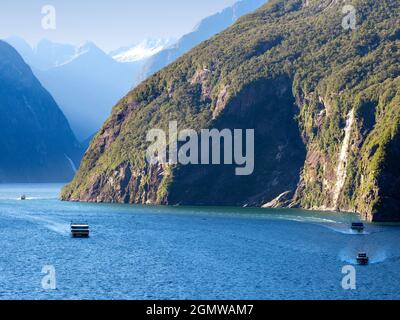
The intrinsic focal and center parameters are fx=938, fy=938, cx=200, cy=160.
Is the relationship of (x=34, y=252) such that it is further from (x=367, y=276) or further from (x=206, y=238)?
(x=367, y=276)

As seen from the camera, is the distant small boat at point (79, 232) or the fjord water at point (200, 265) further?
the distant small boat at point (79, 232)

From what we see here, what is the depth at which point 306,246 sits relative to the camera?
569 ft

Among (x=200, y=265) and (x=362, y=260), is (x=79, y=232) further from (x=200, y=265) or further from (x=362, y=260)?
(x=362, y=260)

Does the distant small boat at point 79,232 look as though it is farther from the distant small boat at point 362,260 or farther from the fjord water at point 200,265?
the distant small boat at point 362,260

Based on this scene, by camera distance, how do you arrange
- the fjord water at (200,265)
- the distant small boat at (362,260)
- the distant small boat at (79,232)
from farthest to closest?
the distant small boat at (79,232) → the distant small boat at (362,260) → the fjord water at (200,265)

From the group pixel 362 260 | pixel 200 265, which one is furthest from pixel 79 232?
pixel 362 260

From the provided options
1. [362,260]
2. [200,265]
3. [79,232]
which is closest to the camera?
[200,265]

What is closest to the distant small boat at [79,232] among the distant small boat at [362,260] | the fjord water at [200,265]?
the fjord water at [200,265]

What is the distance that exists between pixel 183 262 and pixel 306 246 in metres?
31.5

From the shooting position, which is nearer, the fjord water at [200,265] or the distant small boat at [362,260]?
the fjord water at [200,265]

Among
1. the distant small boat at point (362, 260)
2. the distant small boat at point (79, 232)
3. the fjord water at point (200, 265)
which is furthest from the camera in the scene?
the distant small boat at point (79, 232)

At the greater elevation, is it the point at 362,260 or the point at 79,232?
the point at 362,260
